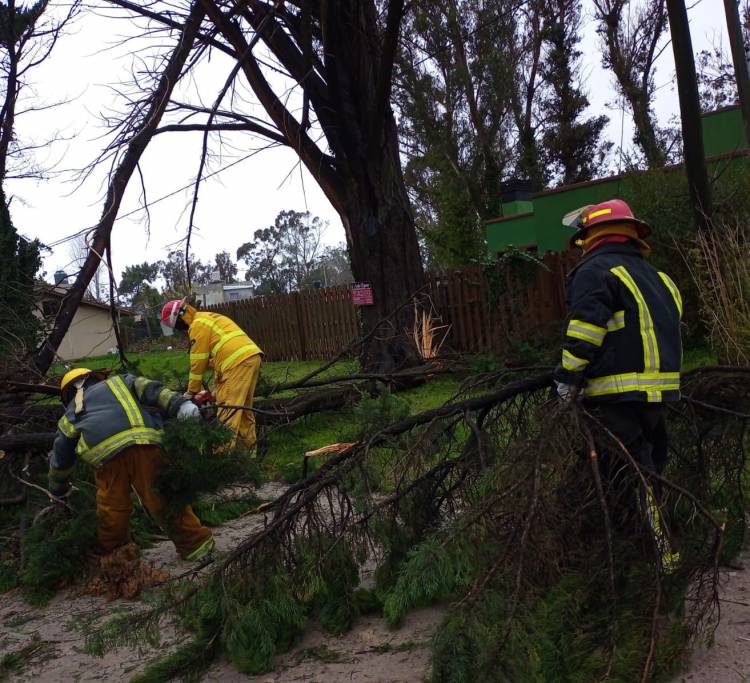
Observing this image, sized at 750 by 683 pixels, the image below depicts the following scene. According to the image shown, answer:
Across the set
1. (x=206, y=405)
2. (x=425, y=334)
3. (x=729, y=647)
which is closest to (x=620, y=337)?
(x=729, y=647)

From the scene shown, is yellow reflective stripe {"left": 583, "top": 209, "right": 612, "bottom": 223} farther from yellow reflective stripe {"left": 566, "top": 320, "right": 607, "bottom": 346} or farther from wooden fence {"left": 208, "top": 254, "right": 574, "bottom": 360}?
wooden fence {"left": 208, "top": 254, "right": 574, "bottom": 360}

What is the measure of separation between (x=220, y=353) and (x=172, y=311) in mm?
647

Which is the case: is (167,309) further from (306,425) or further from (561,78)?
(561,78)

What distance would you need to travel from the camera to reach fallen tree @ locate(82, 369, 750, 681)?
2.58 m

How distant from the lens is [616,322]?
324cm

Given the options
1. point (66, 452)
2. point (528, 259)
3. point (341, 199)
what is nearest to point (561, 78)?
point (528, 259)

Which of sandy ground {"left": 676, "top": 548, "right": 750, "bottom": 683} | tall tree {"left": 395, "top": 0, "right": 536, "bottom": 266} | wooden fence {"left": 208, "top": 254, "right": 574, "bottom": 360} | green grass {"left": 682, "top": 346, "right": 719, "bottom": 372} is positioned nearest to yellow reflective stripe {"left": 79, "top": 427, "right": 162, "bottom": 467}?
sandy ground {"left": 676, "top": 548, "right": 750, "bottom": 683}

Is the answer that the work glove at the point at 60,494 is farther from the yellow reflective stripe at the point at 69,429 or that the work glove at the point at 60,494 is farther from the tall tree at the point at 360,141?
the tall tree at the point at 360,141

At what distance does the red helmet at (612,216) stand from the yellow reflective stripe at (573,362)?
0.68 metres

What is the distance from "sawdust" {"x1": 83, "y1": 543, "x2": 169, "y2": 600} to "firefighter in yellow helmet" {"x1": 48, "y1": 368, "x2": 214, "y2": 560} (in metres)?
0.18

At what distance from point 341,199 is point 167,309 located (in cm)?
339

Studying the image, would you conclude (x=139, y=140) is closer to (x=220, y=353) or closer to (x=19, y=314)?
(x=220, y=353)

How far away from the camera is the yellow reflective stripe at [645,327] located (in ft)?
10.5

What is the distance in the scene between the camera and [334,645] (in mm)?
3432
